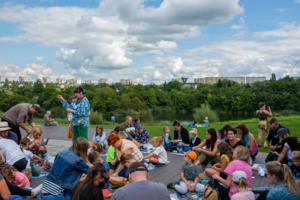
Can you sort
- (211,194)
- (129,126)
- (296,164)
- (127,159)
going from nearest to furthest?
1. (211,194)
2. (296,164)
3. (127,159)
4. (129,126)

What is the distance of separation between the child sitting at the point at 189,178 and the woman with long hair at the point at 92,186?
74.2 inches

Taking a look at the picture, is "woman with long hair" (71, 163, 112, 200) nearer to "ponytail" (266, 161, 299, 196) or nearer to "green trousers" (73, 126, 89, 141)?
"ponytail" (266, 161, 299, 196)

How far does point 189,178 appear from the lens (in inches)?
169

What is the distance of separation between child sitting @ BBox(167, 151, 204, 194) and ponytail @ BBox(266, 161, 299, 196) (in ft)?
4.97

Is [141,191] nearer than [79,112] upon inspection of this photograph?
Yes

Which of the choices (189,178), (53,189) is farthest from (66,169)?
(189,178)

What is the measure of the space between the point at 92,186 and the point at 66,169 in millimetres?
716

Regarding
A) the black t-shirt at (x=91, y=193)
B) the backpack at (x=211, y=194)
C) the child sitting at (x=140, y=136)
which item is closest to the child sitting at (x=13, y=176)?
the black t-shirt at (x=91, y=193)

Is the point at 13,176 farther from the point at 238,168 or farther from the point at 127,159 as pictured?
the point at 238,168

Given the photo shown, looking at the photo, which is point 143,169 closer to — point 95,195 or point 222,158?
point 95,195

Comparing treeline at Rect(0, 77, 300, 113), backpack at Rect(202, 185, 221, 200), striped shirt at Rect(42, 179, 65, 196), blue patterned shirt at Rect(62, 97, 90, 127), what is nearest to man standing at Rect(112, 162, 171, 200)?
striped shirt at Rect(42, 179, 65, 196)

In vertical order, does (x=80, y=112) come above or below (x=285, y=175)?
above

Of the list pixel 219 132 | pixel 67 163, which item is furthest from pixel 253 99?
pixel 67 163

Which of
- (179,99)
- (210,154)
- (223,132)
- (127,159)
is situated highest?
(223,132)
